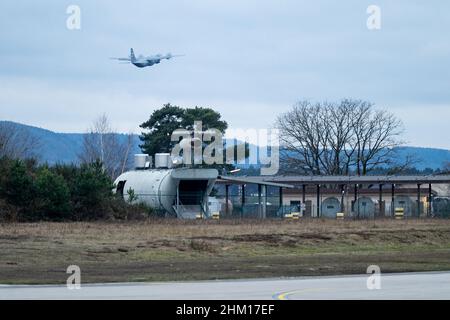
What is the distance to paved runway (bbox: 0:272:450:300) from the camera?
73.0 ft

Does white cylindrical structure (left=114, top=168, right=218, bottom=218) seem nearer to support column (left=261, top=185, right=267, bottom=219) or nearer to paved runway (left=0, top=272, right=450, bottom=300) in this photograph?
support column (left=261, top=185, right=267, bottom=219)

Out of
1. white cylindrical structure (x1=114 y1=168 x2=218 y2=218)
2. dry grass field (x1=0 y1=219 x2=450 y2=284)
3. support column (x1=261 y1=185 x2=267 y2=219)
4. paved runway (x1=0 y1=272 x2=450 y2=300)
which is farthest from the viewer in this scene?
support column (x1=261 y1=185 x2=267 y2=219)

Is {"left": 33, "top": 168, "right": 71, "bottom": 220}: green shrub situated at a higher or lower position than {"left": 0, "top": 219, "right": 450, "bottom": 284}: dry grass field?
higher

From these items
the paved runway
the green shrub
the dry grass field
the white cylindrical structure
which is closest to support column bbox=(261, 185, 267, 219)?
the white cylindrical structure

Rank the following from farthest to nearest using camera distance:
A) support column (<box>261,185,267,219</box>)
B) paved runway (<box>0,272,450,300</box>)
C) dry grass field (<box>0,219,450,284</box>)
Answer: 1. support column (<box>261,185,267,219</box>)
2. dry grass field (<box>0,219,450,284</box>)
3. paved runway (<box>0,272,450,300</box>)

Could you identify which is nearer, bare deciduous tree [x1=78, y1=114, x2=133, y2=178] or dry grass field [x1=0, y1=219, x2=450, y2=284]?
dry grass field [x1=0, y1=219, x2=450, y2=284]

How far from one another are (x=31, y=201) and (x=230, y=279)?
31.9 m

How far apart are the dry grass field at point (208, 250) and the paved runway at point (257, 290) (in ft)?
8.15

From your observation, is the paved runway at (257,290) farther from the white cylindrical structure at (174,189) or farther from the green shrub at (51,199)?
the white cylindrical structure at (174,189)

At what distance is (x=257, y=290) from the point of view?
2431 centimetres

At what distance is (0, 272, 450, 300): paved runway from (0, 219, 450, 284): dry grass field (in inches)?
97.8

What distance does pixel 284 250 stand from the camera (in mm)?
43875

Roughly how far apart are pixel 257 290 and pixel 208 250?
17084 millimetres
